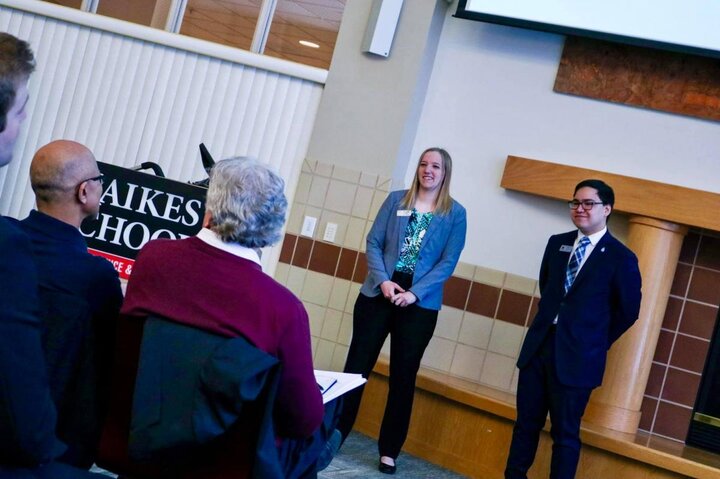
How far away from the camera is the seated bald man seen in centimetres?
198

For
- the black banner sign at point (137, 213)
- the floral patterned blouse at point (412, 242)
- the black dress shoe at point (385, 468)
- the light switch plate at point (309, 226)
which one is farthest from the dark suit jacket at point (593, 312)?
the light switch plate at point (309, 226)

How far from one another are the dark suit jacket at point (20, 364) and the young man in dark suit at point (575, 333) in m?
2.85

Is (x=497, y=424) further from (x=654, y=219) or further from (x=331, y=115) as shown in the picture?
(x=331, y=115)

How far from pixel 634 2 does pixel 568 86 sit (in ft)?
1.85

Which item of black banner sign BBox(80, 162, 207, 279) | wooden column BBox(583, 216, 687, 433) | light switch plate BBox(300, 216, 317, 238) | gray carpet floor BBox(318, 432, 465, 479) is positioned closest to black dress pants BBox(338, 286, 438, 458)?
gray carpet floor BBox(318, 432, 465, 479)

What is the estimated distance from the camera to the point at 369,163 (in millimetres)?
5352

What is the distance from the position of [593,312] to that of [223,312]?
2359 millimetres

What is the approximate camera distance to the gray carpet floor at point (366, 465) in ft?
13.4

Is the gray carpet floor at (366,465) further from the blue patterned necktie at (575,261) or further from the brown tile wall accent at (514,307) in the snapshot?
the blue patterned necktie at (575,261)

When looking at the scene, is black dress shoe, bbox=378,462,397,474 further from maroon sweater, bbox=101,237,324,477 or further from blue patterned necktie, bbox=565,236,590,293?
maroon sweater, bbox=101,237,324,477

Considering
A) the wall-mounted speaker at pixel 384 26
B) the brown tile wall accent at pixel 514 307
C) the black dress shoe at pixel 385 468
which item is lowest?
the black dress shoe at pixel 385 468

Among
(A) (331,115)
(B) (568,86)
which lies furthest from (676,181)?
(A) (331,115)

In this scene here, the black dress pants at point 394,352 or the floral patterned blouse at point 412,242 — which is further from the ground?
the floral patterned blouse at point 412,242

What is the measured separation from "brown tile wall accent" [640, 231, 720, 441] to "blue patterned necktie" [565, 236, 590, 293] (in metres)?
1.18
